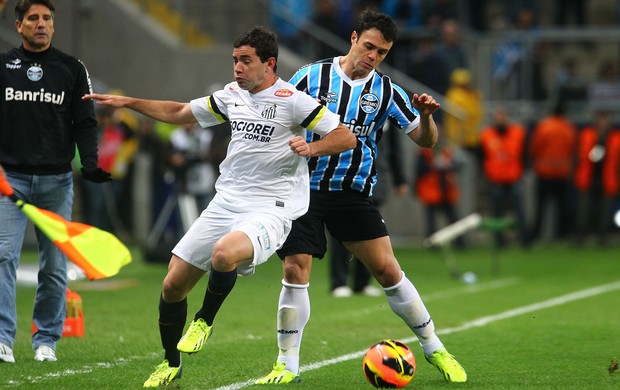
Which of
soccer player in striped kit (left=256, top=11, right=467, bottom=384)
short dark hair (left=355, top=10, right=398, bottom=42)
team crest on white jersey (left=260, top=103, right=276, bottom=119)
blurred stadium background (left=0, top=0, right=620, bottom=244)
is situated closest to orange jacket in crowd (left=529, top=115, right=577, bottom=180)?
blurred stadium background (left=0, top=0, right=620, bottom=244)

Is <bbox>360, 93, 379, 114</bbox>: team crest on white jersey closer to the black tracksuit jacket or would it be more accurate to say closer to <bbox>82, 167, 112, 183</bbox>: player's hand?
<bbox>82, 167, 112, 183</bbox>: player's hand

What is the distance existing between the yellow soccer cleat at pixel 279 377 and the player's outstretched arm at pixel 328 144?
52.8 inches

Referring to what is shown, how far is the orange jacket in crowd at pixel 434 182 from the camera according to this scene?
63.9 ft

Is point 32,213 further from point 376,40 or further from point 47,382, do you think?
point 376,40

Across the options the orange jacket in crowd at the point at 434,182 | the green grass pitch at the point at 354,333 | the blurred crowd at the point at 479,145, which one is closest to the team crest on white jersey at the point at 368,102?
the green grass pitch at the point at 354,333

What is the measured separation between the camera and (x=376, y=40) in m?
→ 7.37

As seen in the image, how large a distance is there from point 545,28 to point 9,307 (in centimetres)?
1672

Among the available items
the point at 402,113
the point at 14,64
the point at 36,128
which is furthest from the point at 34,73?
the point at 402,113

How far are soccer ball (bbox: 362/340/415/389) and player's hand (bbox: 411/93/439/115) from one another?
1443mm

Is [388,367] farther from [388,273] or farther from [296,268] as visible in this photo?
[296,268]

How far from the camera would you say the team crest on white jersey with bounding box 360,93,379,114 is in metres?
7.43

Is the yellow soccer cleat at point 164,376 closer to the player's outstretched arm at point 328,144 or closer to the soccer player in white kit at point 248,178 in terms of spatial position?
the soccer player in white kit at point 248,178

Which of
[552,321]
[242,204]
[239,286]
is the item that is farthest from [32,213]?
[239,286]

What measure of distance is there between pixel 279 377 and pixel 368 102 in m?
1.78
